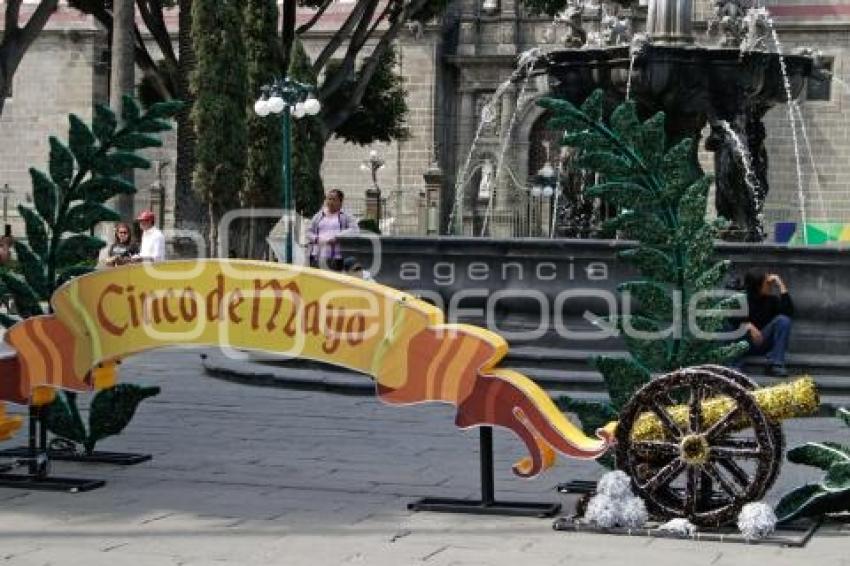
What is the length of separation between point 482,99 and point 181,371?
30269 mm

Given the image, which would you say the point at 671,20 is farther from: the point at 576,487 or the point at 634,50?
Result: the point at 576,487

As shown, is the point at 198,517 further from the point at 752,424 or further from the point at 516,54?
the point at 516,54

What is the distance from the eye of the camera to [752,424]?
7.10 metres

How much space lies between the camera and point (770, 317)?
12.8 metres

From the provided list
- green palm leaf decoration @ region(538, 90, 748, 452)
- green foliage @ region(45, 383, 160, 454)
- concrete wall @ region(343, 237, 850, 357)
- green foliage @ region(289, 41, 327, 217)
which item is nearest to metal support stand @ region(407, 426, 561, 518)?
green palm leaf decoration @ region(538, 90, 748, 452)

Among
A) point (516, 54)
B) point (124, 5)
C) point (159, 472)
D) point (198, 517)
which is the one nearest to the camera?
point (198, 517)

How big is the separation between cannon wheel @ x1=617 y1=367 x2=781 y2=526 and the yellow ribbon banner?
0.21 metres

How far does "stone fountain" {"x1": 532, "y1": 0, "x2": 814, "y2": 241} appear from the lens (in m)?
14.8

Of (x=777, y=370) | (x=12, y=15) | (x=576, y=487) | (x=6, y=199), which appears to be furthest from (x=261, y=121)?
(x=576, y=487)

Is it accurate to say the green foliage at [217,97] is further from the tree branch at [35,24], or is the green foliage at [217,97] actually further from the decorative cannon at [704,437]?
the decorative cannon at [704,437]

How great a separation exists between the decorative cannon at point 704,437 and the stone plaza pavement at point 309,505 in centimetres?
24

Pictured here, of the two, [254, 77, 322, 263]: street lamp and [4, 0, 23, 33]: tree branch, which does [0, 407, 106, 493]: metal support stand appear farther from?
[254, 77, 322, 263]: street lamp

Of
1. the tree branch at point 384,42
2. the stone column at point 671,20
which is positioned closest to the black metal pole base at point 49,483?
the stone column at point 671,20

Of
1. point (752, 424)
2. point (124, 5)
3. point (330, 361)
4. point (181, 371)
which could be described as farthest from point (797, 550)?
point (124, 5)
